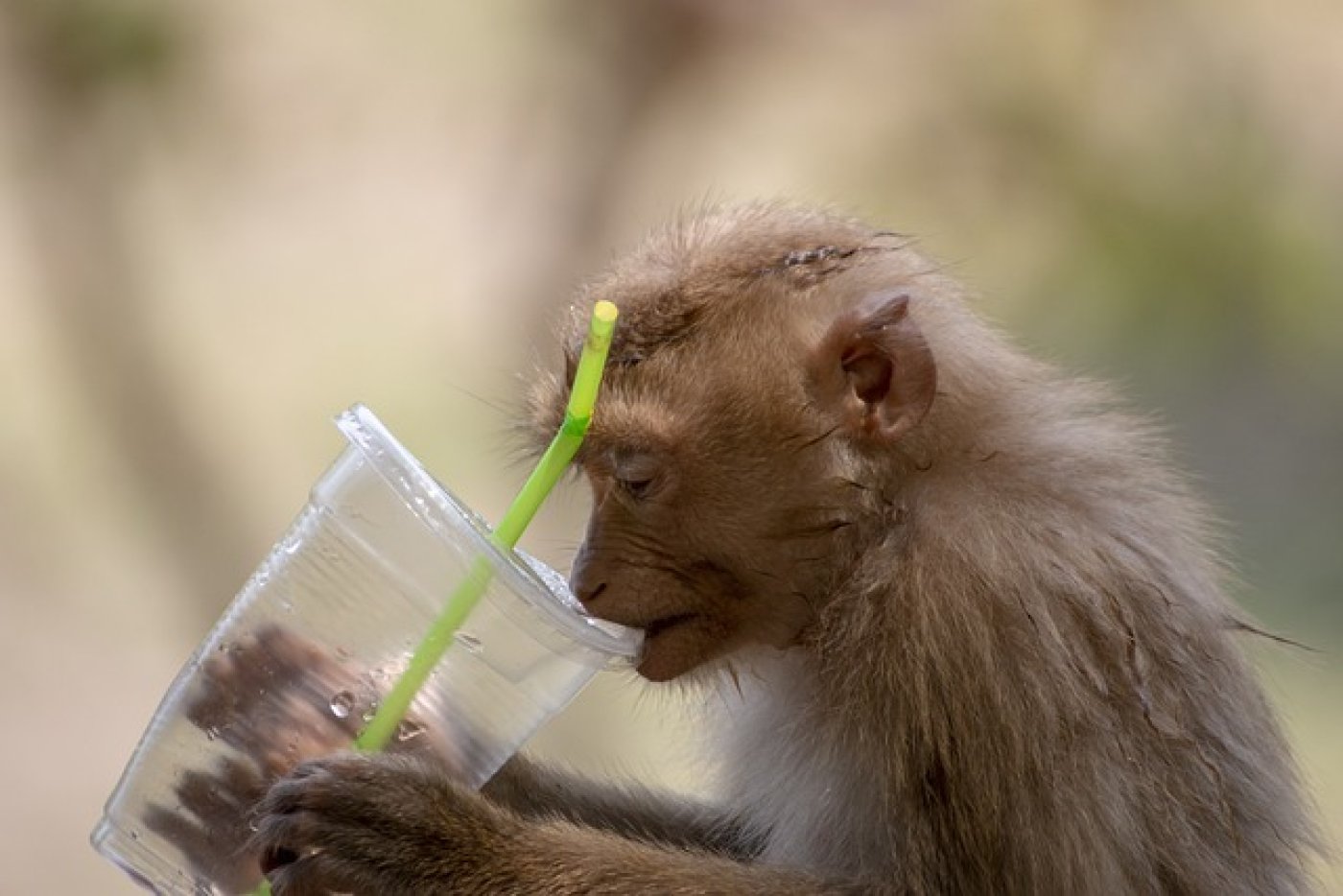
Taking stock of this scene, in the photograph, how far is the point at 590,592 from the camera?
2.68 metres

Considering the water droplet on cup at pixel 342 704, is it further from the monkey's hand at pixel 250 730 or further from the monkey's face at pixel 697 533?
the monkey's face at pixel 697 533

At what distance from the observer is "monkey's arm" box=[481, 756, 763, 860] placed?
10.0 ft

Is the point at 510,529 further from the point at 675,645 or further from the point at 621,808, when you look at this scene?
the point at 621,808

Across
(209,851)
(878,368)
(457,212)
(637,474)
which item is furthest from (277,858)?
(457,212)

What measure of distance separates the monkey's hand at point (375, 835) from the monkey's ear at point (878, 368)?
72 cm

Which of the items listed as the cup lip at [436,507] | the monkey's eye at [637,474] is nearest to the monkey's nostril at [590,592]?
the monkey's eye at [637,474]

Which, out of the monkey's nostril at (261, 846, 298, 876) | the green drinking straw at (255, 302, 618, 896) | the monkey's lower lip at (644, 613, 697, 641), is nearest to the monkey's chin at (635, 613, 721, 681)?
the monkey's lower lip at (644, 613, 697, 641)

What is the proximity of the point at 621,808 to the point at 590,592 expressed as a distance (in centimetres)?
61

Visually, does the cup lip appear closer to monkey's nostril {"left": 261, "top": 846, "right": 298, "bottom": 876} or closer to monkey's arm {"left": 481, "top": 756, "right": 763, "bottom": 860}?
monkey's nostril {"left": 261, "top": 846, "right": 298, "bottom": 876}

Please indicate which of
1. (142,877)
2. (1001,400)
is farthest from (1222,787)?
(142,877)

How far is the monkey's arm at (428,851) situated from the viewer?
8.02 feet

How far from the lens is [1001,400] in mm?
2775

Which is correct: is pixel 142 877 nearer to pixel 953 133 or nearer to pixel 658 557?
pixel 658 557

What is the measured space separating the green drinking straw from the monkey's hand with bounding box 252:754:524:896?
0.19 ft
